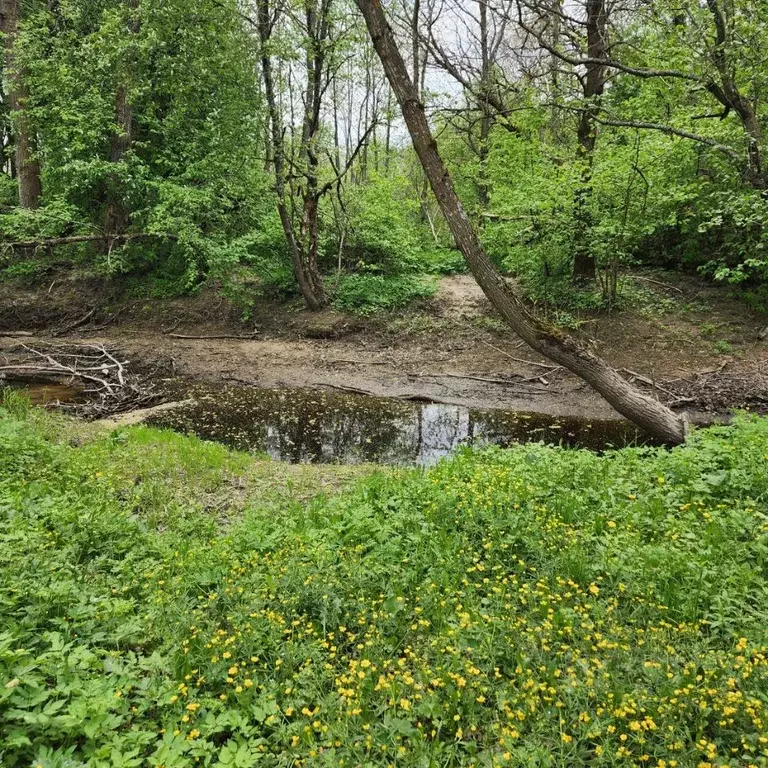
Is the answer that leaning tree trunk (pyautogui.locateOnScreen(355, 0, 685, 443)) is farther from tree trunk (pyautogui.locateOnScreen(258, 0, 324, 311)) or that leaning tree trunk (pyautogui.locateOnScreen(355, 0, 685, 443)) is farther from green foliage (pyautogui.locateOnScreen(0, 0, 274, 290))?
green foliage (pyautogui.locateOnScreen(0, 0, 274, 290))

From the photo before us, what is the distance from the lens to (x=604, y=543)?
3918mm

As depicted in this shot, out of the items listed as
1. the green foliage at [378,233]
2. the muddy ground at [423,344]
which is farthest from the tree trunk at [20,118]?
the green foliage at [378,233]

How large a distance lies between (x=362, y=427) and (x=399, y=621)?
19.3ft

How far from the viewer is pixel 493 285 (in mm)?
6938

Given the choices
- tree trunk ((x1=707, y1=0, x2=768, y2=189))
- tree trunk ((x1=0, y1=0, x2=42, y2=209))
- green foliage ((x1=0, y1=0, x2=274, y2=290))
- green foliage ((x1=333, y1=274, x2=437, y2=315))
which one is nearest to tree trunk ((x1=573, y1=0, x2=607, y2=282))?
tree trunk ((x1=707, y1=0, x2=768, y2=189))

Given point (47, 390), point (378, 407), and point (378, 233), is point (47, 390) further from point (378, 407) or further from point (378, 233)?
point (378, 233)

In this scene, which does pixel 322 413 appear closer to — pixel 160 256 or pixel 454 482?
pixel 454 482

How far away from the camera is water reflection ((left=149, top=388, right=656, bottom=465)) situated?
26.5 feet

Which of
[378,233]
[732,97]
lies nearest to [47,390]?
[378,233]

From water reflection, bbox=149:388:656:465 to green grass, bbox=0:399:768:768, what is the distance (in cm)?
277

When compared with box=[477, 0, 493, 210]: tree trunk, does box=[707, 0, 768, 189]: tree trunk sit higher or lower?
lower

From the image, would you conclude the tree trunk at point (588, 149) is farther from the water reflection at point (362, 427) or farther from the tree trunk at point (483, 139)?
the water reflection at point (362, 427)

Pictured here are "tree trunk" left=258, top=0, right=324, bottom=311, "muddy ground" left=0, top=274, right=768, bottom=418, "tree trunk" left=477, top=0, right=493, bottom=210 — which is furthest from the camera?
"tree trunk" left=477, top=0, right=493, bottom=210

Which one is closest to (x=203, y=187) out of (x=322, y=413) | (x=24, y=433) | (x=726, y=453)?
(x=322, y=413)
